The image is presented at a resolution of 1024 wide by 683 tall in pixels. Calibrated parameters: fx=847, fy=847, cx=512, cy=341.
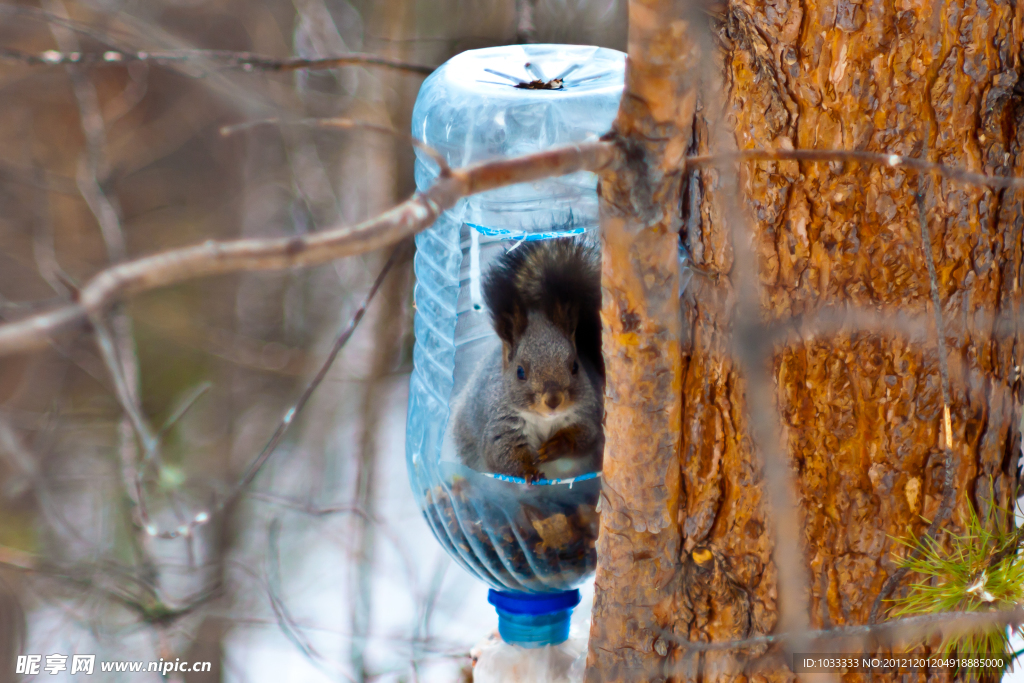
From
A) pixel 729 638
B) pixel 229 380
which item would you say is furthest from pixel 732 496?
pixel 229 380

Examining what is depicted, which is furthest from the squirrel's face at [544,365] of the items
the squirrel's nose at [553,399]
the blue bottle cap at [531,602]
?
the blue bottle cap at [531,602]

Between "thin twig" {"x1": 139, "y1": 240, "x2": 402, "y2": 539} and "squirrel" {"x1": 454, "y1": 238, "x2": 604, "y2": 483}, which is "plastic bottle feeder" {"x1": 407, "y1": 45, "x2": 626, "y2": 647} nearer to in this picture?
"squirrel" {"x1": 454, "y1": 238, "x2": 604, "y2": 483}

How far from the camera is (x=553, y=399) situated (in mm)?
1196

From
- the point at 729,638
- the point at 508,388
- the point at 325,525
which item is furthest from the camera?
the point at 325,525

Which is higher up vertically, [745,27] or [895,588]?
[745,27]

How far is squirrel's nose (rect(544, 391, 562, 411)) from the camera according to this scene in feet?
3.92

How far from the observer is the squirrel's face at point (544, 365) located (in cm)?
121

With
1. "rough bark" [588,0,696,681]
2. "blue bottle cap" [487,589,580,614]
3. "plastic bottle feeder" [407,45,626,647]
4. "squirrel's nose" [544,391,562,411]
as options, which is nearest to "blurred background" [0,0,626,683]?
"plastic bottle feeder" [407,45,626,647]

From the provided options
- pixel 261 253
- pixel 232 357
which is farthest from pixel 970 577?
pixel 232 357

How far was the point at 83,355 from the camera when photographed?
2.93m

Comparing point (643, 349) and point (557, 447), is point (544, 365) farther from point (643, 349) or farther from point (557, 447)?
point (643, 349)

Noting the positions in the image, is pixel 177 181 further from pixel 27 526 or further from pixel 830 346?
pixel 830 346

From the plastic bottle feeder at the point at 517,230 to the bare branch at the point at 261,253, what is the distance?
24.2 inches

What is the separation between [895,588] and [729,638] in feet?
0.58
